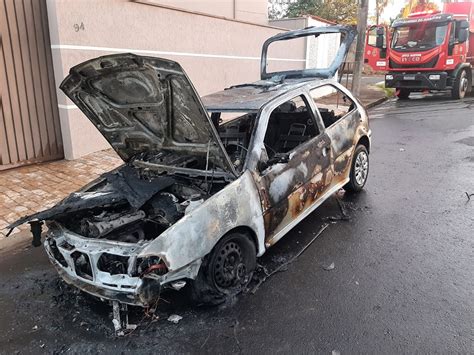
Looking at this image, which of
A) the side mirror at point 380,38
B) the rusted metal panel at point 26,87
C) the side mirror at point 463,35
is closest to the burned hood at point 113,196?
the rusted metal panel at point 26,87

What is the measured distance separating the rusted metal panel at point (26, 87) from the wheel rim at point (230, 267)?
5158 millimetres

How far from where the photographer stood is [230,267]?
337cm

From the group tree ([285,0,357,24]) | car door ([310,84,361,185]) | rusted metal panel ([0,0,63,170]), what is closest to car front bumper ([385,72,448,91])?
car door ([310,84,361,185])

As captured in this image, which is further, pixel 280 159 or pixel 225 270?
pixel 280 159

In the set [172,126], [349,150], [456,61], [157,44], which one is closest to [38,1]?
[157,44]

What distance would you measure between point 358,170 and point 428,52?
37.0 feet

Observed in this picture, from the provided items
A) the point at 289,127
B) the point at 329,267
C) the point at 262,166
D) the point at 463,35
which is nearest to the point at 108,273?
the point at 262,166

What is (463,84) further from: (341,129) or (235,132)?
(235,132)

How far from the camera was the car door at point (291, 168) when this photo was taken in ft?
12.1

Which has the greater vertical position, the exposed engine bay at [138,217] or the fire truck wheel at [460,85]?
the fire truck wheel at [460,85]

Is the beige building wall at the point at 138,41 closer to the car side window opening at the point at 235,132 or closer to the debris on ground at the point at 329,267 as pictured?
the car side window opening at the point at 235,132

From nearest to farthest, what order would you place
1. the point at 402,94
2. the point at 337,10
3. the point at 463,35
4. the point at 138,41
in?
the point at 138,41 → the point at 463,35 → the point at 402,94 → the point at 337,10

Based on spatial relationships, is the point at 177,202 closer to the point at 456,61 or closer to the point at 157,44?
the point at 157,44

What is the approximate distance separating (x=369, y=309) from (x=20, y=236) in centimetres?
400
